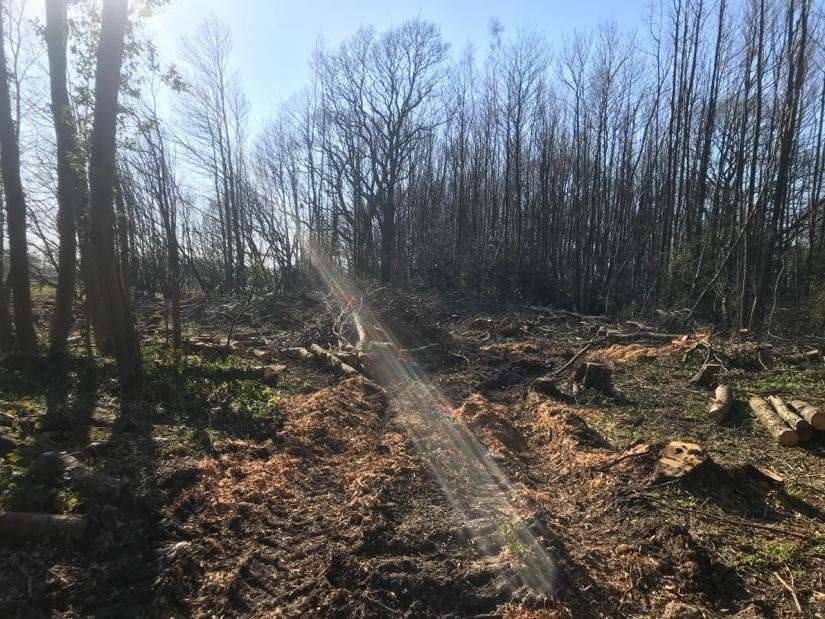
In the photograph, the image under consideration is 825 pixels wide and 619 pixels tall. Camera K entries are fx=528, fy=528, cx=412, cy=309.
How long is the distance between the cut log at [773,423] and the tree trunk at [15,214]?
10180 millimetres

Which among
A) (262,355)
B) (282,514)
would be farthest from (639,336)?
(282,514)

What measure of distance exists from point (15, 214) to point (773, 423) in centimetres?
1104

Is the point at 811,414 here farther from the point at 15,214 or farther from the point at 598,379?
the point at 15,214

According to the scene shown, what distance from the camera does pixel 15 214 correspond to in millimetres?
8523

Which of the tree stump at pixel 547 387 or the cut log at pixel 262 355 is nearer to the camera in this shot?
the tree stump at pixel 547 387

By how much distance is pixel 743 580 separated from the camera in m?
3.20

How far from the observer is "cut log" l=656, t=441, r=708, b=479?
4.41 metres

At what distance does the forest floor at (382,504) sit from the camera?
3.10m

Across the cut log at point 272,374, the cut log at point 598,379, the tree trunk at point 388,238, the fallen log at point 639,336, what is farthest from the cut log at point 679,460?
the tree trunk at point 388,238

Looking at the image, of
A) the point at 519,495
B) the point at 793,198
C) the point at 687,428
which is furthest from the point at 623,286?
the point at 519,495

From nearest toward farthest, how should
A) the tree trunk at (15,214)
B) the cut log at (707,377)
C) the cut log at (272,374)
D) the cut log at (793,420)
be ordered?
the cut log at (793,420) → the cut log at (707,377) → the tree trunk at (15,214) → the cut log at (272,374)

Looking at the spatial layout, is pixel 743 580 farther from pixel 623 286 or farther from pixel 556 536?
pixel 623 286

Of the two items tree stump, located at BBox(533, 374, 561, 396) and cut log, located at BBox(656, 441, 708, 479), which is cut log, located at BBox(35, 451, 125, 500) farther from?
tree stump, located at BBox(533, 374, 561, 396)

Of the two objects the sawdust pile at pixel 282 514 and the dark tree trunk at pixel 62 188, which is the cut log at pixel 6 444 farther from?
the dark tree trunk at pixel 62 188
